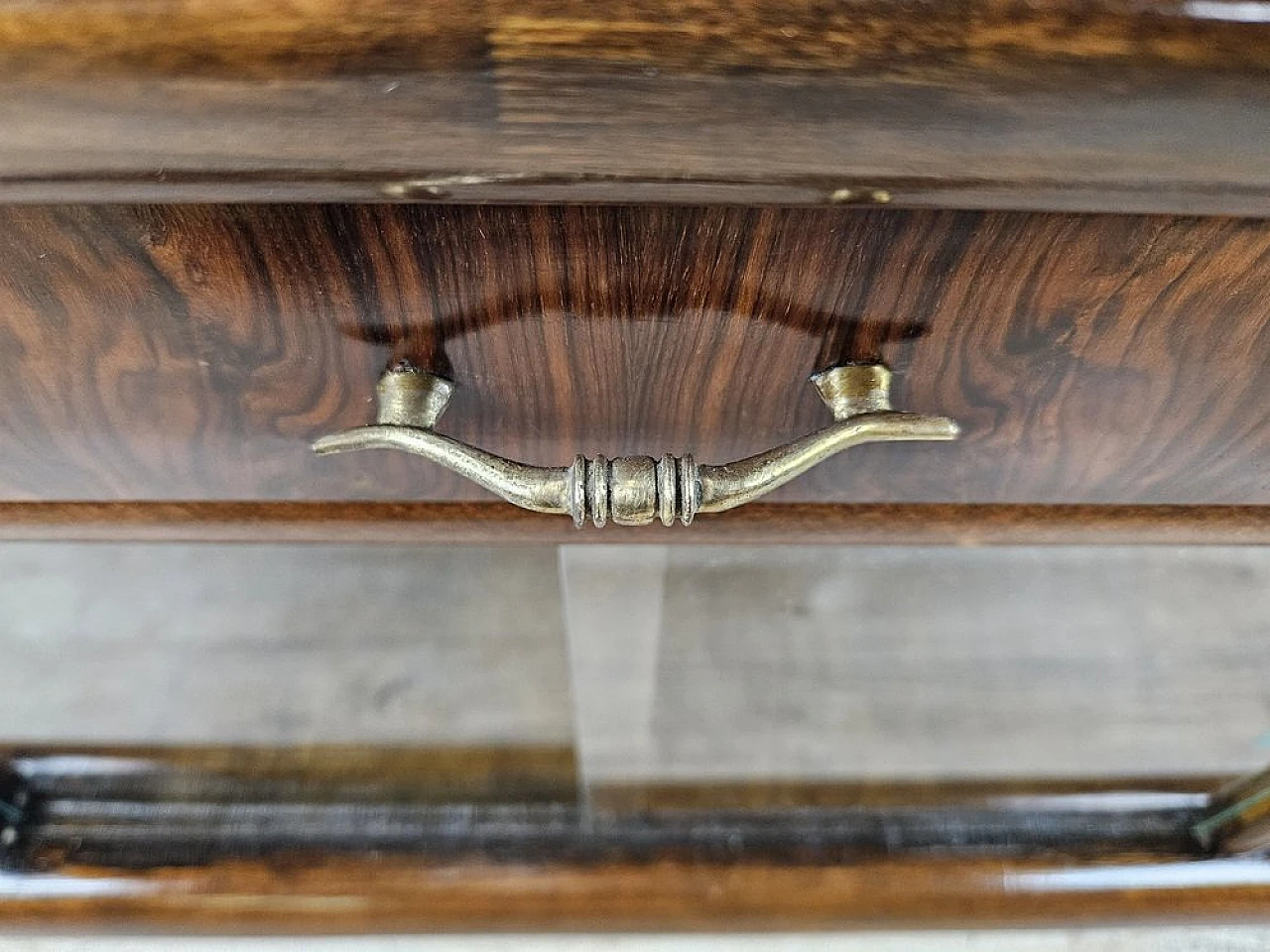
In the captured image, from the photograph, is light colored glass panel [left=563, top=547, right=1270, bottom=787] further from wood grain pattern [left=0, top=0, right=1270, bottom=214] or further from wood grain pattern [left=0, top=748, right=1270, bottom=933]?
wood grain pattern [left=0, top=0, right=1270, bottom=214]

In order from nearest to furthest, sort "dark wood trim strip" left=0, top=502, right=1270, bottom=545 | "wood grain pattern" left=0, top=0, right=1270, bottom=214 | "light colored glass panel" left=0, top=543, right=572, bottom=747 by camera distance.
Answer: "wood grain pattern" left=0, top=0, right=1270, bottom=214 < "dark wood trim strip" left=0, top=502, right=1270, bottom=545 < "light colored glass panel" left=0, top=543, right=572, bottom=747

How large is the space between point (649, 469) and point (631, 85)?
8cm

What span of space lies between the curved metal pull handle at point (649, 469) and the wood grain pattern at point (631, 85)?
0.22 feet

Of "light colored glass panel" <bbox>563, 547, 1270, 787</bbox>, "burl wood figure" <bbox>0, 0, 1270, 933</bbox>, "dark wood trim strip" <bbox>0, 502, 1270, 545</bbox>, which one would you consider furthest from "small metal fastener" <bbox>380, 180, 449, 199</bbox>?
"light colored glass panel" <bbox>563, 547, 1270, 787</bbox>

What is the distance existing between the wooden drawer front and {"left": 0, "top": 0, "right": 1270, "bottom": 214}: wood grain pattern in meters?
0.03

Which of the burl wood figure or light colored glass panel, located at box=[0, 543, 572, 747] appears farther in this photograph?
light colored glass panel, located at box=[0, 543, 572, 747]

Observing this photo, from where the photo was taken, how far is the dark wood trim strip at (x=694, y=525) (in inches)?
10.3

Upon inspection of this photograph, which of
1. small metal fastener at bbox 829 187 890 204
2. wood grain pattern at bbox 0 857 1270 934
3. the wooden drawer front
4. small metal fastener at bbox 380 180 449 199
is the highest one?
the wooden drawer front

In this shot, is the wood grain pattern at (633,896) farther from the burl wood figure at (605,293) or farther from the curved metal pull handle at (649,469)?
the curved metal pull handle at (649,469)

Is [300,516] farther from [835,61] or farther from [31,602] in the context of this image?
[31,602]

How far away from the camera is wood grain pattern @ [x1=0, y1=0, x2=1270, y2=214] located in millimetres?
126

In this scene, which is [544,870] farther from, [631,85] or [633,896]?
[631,85]

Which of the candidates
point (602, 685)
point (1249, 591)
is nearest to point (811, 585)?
point (602, 685)

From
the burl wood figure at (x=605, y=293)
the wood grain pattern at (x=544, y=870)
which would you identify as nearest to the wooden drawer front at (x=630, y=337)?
the burl wood figure at (x=605, y=293)
